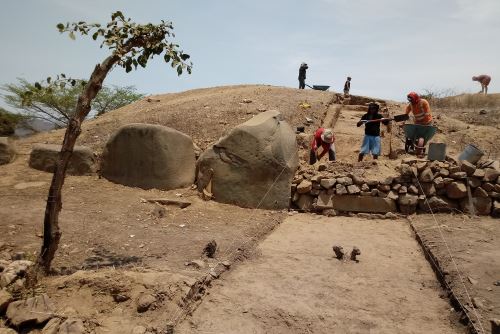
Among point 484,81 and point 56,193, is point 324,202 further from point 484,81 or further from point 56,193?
point 484,81

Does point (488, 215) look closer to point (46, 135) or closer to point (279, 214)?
point (279, 214)

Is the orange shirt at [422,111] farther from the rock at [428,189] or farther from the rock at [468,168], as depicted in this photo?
the rock at [428,189]

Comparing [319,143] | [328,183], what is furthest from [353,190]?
[319,143]

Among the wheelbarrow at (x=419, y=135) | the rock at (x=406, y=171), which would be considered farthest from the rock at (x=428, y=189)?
the wheelbarrow at (x=419, y=135)

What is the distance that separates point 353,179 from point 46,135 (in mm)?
7960

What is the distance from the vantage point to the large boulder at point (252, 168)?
6809mm

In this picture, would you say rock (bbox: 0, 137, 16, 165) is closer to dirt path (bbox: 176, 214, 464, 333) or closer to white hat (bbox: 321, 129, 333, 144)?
dirt path (bbox: 176, 214, 464, 333)

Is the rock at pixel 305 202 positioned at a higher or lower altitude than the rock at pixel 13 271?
lower

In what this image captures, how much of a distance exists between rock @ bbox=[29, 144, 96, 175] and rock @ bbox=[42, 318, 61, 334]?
193 inches

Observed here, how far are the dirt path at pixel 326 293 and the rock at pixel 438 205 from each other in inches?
50.0

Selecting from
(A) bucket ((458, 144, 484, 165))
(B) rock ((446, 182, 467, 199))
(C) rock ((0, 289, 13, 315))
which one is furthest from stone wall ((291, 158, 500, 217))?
(C) rock ((0, 289, 13, 315))

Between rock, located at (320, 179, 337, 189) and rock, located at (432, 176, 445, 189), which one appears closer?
rock, located at (432, 176, 445, 189)

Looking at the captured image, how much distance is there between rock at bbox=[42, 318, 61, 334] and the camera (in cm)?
293

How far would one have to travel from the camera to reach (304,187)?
680 centimetres
